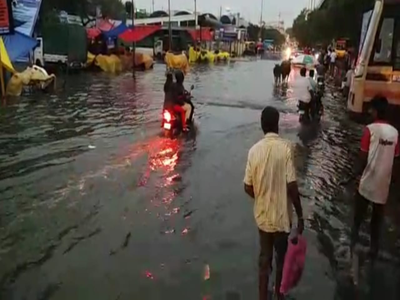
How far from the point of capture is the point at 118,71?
39.6 m

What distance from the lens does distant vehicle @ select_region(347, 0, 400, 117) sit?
1138 centimetres

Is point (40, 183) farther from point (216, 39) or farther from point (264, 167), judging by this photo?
point (216, 39)

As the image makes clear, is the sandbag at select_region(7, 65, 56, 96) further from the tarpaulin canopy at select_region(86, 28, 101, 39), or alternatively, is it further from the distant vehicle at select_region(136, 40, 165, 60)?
the distant vehicle at select_region(136, 40, 165, 60)

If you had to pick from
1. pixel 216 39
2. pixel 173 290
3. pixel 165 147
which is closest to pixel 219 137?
pixel 165 147

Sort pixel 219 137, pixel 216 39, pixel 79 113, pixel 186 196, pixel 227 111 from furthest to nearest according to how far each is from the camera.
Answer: pixel 216 39, pixel 227 111, pixel 79 113, pixel 219 137, pixel 186 196

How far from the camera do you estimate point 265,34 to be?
144 metres

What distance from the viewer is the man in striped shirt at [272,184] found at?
4734 millimetres

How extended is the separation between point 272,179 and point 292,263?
739 millimetres

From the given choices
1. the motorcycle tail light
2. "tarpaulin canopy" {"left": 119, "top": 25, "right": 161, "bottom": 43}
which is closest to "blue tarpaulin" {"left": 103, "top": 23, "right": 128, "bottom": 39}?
"tarpaulin canopy" {"left": 119, "top": 25, "right": 161, "bottom": 43}

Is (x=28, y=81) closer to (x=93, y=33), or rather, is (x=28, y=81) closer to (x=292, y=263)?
(x=292, y=263)

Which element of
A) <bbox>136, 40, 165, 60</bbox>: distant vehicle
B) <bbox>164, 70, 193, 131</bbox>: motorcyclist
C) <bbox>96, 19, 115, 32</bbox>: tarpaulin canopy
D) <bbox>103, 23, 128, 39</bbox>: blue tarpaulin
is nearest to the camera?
<bbox>164, 70, 193, 131</bbox>: motorcyclist

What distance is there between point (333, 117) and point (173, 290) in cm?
1378

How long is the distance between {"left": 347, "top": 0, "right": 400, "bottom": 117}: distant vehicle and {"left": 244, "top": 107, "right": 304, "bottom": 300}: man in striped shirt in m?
7.12

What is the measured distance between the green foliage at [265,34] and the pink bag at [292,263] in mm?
112438
